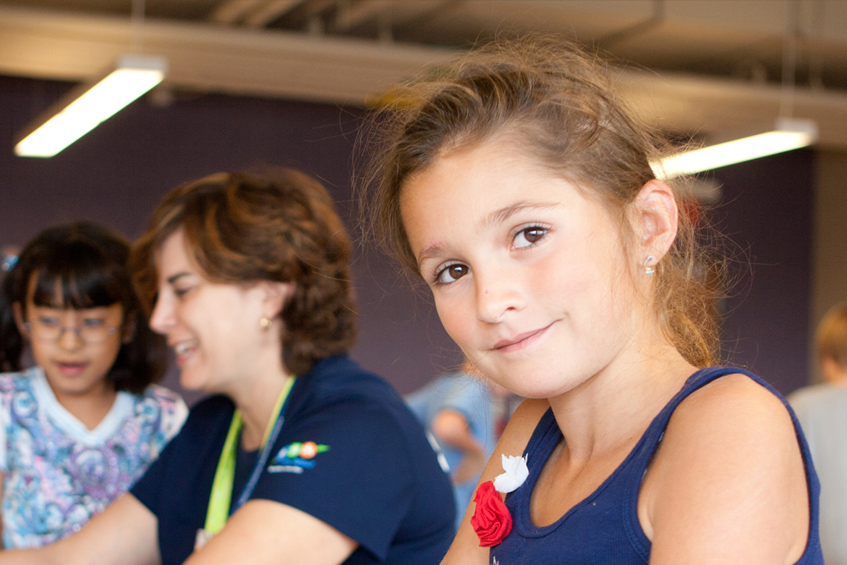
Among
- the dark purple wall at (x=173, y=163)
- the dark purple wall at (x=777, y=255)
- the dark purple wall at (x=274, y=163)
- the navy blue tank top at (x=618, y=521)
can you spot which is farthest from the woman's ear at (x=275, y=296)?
the dark purple wall at (x=777, y=255)

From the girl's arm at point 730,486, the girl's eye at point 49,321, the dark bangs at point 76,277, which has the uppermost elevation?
the dark bangs at point 76,277

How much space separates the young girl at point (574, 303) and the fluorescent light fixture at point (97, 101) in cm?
274

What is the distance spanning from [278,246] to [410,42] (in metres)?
4.77

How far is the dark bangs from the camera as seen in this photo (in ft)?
7.59

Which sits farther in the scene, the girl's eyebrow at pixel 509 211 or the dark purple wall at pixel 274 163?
the dark purple wall at pixel 274 163

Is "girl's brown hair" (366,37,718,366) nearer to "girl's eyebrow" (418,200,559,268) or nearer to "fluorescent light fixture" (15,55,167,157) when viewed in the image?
"girl's eyebrow" (418,200,559,268)

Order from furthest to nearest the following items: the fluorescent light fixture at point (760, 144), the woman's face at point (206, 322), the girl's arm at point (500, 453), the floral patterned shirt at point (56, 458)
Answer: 1. the fluorescent light fixture at point (760, 144)
2. the floral patterned shirt at point (56, 458)
3. the woman's face at point (206, 322)
4. the girl's arm at point (500, 453)

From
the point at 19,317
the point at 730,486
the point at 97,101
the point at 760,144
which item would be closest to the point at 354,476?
the point at 730,486

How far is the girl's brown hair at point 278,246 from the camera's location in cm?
187

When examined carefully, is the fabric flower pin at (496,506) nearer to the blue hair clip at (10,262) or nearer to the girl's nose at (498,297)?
the girl's nose at (498,297)

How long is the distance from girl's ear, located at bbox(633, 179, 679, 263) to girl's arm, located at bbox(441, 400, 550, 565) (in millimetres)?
269

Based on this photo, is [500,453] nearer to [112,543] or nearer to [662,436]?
[662,436]

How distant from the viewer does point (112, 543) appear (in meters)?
1.88

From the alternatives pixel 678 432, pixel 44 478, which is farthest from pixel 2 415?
pixel 678 432
